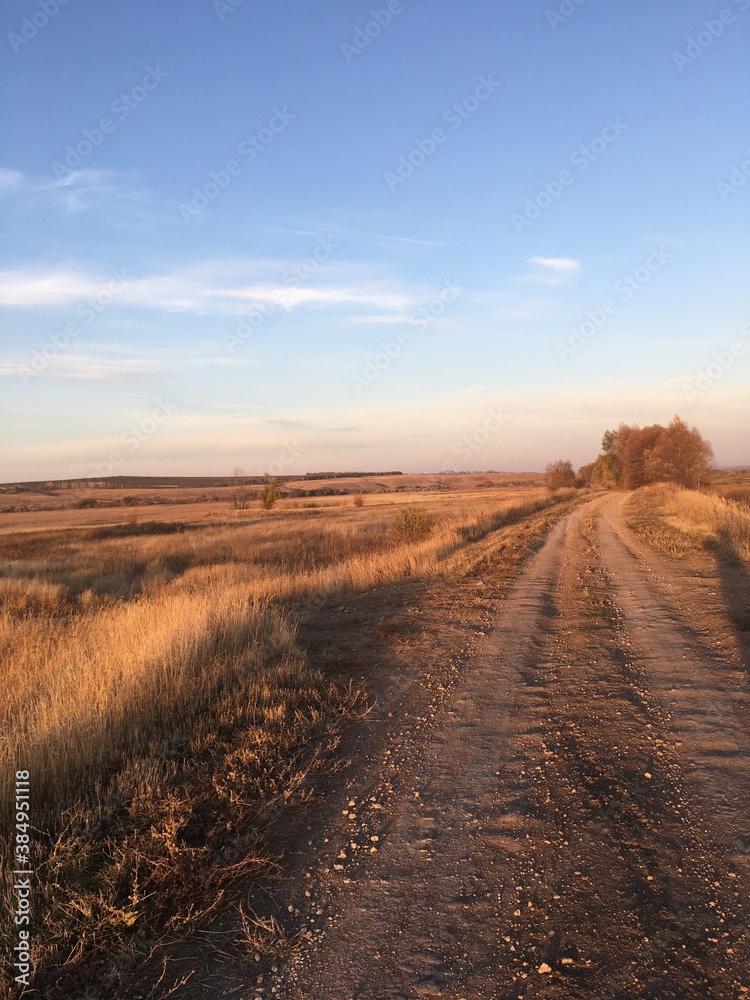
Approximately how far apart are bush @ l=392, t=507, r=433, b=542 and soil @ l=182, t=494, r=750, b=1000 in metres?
15.6

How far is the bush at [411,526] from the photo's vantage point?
23031 millimetres

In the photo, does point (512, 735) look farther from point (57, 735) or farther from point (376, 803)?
point (57, 735)

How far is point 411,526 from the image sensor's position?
928 inches

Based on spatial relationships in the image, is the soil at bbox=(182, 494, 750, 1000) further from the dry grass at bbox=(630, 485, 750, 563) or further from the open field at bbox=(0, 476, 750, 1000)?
the dry grass at bbox=(630, 485, 750, 563)

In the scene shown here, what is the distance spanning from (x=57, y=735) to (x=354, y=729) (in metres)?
2.49

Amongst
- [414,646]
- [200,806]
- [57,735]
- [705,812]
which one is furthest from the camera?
[414,646]

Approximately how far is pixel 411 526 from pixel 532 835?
2021cm

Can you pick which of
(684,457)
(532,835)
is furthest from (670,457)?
(532,835)

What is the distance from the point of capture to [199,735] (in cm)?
493

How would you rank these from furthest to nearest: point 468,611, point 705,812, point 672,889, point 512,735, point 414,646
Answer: point 468,611, point 414,646, point 512,735, point 705,812, point 672,889

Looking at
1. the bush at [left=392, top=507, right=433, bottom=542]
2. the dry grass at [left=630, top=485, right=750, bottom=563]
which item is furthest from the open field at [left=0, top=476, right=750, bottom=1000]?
the bush at [left=392, top=507, right=433, bottom=542]

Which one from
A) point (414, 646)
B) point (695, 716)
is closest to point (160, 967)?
point (695, 716)

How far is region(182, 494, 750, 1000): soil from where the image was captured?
8.06 feet

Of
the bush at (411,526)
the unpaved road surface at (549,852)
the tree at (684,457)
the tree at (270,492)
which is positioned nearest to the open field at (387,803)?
the unpaved road surface at (549,852)
